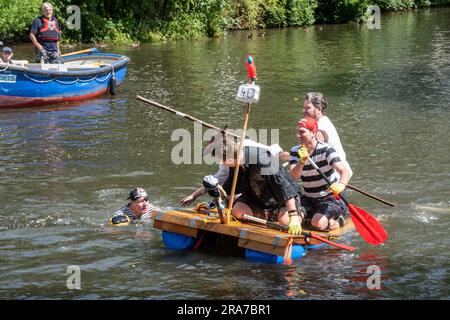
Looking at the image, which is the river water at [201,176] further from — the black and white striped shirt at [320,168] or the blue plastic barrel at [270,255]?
the black and white striped shirt at [320,168]

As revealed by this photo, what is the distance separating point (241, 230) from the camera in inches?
334

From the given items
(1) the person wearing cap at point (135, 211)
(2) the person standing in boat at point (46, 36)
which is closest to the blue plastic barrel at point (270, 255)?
(1) the person wearing cap at point (135, 211)

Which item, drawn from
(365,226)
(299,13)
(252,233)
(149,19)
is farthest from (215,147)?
(299,13)

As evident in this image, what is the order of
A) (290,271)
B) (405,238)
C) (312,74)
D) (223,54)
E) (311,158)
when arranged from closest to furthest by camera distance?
(290,271), (311,158), (405,238), (312,74), (223,54)

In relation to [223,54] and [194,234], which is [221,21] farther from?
[194,234]

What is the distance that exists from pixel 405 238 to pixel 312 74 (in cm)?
1301

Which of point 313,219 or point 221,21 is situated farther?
point 221,21

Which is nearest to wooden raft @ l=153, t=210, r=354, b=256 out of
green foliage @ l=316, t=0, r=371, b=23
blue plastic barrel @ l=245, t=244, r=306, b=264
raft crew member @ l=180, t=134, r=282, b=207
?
blue plastic barrel @ l=245, t=244, r=306, b=264

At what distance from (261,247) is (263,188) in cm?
75

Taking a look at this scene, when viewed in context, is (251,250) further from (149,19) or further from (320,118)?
(149,19)

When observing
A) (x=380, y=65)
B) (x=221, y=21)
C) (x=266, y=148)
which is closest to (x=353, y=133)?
(x=266, y=148)

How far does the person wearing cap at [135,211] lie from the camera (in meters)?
10.1

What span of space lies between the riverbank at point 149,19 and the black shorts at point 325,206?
67.7ft
